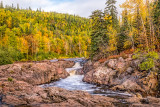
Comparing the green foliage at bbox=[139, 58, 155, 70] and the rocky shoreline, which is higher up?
the green foliage at bbox=[139, 58, 155, 70]

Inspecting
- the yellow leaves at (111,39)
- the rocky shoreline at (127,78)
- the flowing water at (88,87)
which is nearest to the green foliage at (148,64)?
the rocky shoreline at (127,78)

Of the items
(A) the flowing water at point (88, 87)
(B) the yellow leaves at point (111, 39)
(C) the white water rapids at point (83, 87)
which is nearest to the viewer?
(A) the flowing water at point (88, 87)

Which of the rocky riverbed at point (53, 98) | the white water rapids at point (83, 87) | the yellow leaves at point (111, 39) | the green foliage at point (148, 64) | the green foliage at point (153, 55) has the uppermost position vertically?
the yellow leaves at point (111, 39)

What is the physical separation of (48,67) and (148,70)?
56.9 feet

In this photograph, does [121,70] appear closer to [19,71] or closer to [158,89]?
[158,89]

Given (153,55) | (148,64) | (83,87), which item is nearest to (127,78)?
(148,64)

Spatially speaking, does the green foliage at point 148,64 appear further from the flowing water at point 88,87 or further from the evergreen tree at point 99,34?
the evergreen tree at point 99,34

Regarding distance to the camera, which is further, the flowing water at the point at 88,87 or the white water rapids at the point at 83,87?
the white water rapids at the point at 83,87

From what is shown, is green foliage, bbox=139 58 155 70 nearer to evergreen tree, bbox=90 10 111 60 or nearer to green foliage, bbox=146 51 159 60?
green foliage, bbox=146 51 159 60

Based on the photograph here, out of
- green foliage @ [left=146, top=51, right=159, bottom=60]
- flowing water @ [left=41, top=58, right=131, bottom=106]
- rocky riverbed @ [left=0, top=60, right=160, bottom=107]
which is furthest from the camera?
green foliage @ [left=146, top=51, right=159, bottom=60]

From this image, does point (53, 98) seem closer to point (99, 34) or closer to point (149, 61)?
point (149, 61)

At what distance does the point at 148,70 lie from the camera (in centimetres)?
1820

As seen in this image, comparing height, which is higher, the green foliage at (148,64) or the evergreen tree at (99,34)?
the evergreen tree at (99,34)

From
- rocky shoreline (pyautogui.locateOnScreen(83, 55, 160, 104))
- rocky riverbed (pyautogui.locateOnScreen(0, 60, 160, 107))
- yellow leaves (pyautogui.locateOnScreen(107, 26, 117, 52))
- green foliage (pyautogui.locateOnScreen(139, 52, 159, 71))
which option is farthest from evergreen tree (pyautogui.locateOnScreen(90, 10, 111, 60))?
rocky riverbed (pyautogui.locateOnScreen(0, 60, 160, 107))
